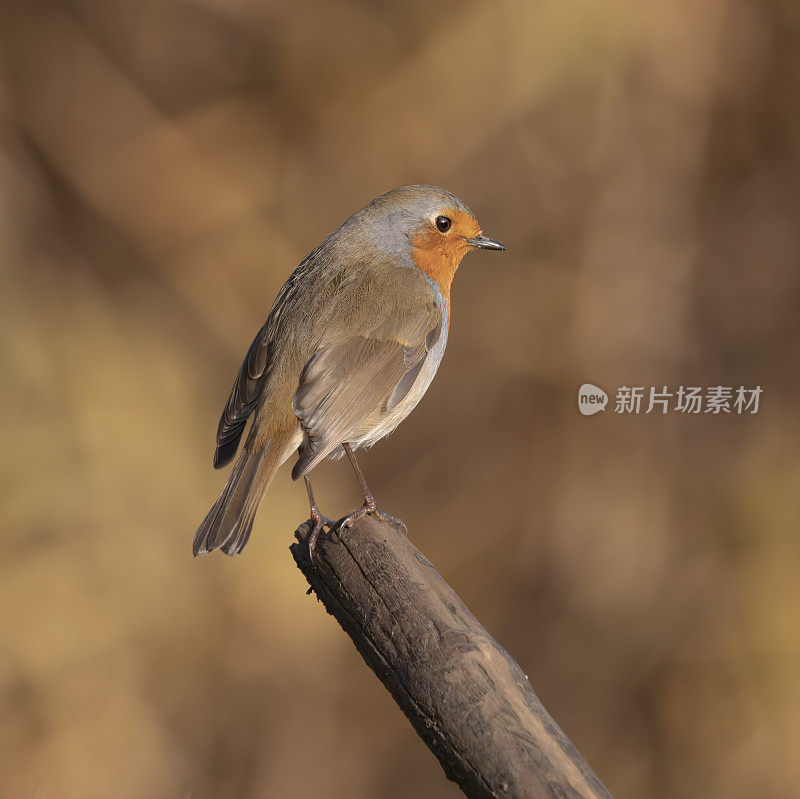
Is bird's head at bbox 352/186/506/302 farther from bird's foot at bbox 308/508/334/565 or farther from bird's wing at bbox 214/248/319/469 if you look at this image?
bird's foot at bbox 308/508/334/565

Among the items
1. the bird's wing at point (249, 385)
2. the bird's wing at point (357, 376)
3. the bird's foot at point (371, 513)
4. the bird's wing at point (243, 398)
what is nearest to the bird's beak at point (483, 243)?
the bird's wing at point (357, 376)

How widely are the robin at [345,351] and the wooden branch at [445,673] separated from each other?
0.50 feet

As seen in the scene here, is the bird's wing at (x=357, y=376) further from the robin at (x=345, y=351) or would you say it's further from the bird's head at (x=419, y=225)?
the bird's head at (x=419, y=225)

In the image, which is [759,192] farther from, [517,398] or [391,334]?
[391,334]

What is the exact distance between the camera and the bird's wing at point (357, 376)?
1.85 metres

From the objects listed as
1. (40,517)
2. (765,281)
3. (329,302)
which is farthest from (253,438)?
(765,281)

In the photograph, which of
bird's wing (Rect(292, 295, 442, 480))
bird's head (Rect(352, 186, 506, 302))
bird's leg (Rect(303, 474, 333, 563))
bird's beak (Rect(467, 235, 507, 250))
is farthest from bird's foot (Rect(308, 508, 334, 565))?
bird's beak (Rect(467, 235, 507, 250))

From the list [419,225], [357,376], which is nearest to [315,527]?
[357,376]

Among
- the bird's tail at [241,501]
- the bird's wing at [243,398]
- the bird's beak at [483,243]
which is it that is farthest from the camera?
the bird's beak at [483,243]

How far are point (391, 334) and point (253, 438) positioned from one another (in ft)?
1.24

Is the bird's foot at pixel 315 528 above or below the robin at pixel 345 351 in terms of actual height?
below

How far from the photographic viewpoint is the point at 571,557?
139 inches

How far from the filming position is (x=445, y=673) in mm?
1491

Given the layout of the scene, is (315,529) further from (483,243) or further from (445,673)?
(483,243)
